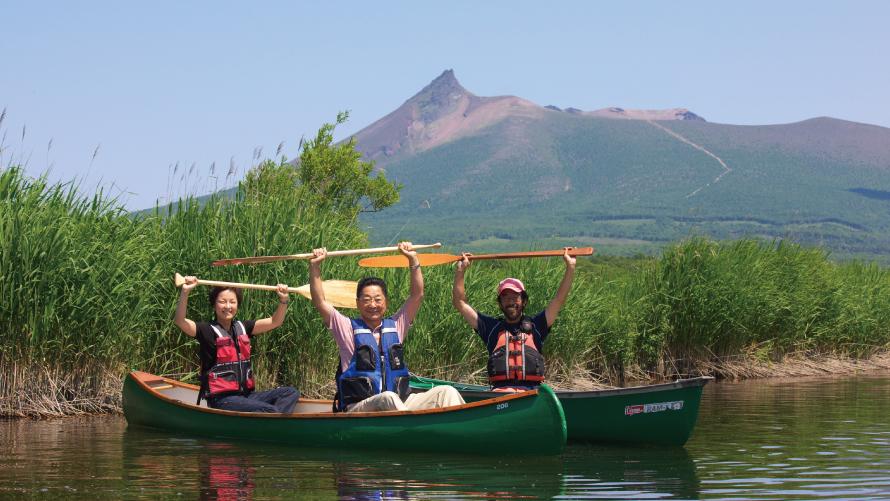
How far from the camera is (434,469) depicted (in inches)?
356

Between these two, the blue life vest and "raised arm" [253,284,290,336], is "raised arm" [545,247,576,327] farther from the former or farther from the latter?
"raised arm" [253,284,290,336]

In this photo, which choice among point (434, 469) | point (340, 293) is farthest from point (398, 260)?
point (434, 469)

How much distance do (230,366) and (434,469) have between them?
2.69 metres

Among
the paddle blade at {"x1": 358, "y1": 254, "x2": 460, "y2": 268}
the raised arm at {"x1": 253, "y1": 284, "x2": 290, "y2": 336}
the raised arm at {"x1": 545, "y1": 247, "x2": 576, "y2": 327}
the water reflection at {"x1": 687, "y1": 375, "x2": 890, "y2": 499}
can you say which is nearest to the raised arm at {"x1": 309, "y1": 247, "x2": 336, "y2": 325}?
the raised arm at {"x1": 253, "y1": 284, "x2": 290, "y2": 336}

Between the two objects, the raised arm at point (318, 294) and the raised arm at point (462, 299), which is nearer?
the raised arm at point (318, 294)

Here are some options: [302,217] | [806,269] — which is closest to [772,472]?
[302,217]

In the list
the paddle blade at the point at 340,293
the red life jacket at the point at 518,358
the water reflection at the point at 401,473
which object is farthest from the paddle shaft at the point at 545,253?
the water reflection at the point at 401,473

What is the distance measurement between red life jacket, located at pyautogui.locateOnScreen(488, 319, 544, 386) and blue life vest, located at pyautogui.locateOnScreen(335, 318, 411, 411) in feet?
2.60

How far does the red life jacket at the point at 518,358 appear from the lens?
1009cm

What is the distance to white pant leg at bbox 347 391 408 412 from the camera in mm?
9789

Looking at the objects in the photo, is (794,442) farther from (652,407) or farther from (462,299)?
(462,299)

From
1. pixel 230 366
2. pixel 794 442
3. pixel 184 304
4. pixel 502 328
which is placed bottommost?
pixel 794 442

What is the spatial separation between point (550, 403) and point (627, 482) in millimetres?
1017

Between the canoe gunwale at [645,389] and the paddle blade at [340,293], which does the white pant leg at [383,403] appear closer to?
the canoe gunwale at [645,389]
